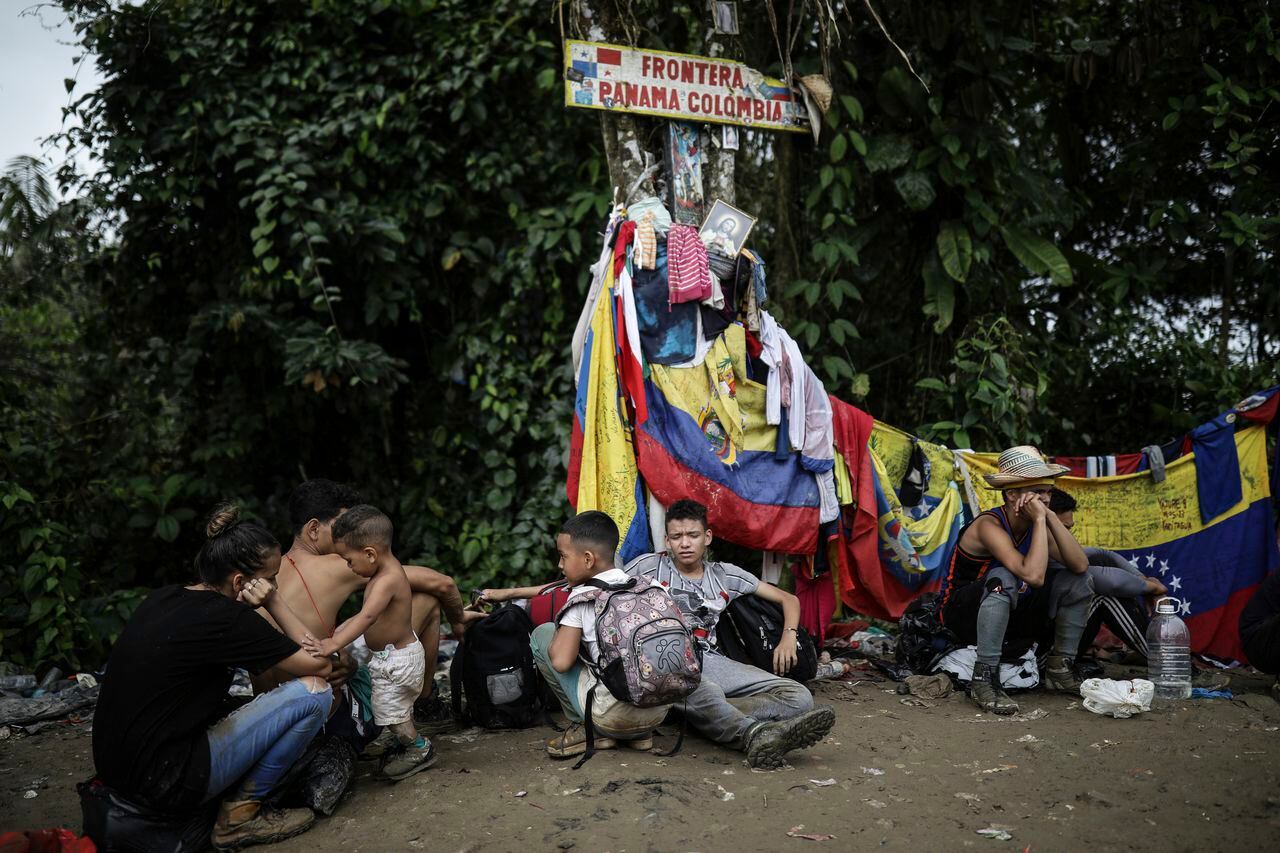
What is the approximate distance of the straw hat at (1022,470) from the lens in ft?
15.8

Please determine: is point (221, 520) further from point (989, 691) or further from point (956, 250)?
point (956, 250)

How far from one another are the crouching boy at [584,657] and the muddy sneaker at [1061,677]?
2013mm

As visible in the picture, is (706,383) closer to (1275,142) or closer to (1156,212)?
(1156,212)

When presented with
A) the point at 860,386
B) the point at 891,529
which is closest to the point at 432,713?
the point at 891,529

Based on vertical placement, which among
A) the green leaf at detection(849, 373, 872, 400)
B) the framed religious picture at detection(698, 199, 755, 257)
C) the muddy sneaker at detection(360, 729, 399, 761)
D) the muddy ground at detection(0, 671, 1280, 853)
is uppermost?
the framed religious picture at detection(698, 199, 755, 257)

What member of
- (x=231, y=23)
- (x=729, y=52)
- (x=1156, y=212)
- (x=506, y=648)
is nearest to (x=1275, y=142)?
(x=1156, y=212)

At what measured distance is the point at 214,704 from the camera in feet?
11.0

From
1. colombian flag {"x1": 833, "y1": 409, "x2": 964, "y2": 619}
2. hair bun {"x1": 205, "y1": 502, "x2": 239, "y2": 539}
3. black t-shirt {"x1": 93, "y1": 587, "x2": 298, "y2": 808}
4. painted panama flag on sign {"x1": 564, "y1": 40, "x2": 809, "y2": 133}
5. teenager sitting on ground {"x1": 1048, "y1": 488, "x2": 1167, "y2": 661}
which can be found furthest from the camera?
colombian flag {"x1": 833, "y1": 409, "x2": 964, "y2": 619}

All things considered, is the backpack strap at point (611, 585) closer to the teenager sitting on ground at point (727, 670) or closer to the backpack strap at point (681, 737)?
the teenager sitting on ground at point (727, 670)

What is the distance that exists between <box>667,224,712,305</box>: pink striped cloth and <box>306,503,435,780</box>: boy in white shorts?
6.54ft

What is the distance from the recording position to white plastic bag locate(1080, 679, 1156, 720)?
4461mm

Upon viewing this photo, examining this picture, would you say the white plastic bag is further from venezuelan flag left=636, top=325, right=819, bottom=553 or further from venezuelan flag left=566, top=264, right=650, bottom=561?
venezuelan flag left=566, top=264, right=650, bottom=561

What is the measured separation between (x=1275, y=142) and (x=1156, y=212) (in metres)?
0.84

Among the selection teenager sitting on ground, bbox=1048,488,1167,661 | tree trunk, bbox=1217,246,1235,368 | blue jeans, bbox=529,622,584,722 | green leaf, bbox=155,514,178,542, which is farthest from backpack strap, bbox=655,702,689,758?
tree trunk, bbox=1217,246,1235,368
